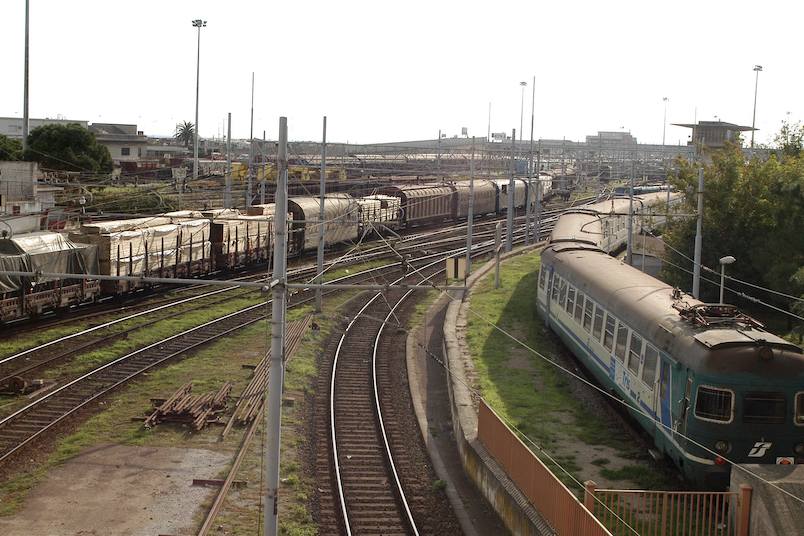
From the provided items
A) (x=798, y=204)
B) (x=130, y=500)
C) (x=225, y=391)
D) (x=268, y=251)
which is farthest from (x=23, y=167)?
(x=798, y=204)

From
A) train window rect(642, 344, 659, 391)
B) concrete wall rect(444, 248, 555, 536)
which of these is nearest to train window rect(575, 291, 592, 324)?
concrete wall rect(444, 248, 555, 536)

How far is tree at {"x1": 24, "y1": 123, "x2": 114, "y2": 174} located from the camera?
5247cm

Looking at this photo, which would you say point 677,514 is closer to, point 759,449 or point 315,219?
point 759,449

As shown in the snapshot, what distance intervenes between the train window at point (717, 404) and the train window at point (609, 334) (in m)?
4.52

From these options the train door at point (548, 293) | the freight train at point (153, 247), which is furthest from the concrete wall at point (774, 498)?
the train door at point (548, 293)

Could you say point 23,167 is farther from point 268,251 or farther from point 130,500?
point 130,500

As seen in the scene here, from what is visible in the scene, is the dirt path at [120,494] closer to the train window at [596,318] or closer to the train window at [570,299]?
the train window at [596,318]

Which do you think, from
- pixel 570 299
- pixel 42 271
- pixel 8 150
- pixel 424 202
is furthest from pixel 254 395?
pixel 8 150

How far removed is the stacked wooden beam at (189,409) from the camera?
15.8m

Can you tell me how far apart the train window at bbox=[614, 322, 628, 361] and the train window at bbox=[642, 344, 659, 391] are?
4.02ft

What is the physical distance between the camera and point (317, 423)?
16734mm

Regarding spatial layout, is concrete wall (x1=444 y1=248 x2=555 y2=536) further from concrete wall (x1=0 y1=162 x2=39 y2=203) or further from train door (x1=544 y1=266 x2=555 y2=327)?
concrete wall (x1=0 y1=162 x2=39 y2=203)

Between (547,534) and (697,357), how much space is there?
12.2 feet

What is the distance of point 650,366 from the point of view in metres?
13.5
